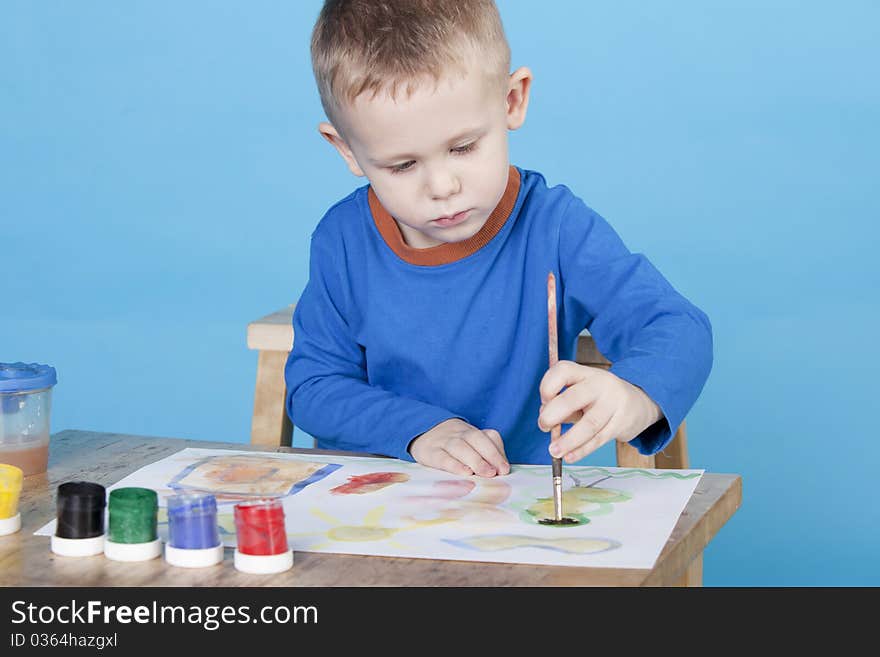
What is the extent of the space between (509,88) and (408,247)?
0.21 meters

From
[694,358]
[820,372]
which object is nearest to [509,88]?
[694,358]

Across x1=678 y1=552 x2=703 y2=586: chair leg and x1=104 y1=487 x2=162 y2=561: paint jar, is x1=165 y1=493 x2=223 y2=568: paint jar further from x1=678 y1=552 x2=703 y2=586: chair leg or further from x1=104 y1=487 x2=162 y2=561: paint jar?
x1=678 y1=552 x2=703 y2=586: chair leg

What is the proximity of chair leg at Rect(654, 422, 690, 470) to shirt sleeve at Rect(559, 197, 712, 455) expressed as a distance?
0.43 ft

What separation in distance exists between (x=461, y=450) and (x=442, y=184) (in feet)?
0.77

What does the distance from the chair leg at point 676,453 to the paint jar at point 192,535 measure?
65 centimetres

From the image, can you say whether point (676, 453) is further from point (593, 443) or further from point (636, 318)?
point (593, 443)

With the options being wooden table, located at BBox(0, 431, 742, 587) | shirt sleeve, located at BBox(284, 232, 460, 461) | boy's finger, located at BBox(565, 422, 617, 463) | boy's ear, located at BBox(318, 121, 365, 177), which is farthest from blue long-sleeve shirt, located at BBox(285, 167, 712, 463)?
wooden table, located at BBox(0, 431, 742, 587)

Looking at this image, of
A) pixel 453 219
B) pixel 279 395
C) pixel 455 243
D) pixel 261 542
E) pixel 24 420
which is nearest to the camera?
pixel 261 542

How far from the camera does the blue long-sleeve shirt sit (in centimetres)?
130

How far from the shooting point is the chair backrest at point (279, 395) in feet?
4.55

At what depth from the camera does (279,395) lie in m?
1.45

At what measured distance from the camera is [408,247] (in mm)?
1358

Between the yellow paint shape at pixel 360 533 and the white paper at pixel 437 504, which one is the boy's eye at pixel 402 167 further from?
the yellow paint shape at pixel 360 533

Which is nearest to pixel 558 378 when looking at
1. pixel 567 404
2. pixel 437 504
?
pixel 567 404
